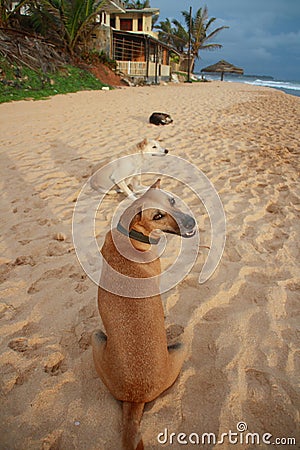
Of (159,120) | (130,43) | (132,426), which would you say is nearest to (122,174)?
(132,426)

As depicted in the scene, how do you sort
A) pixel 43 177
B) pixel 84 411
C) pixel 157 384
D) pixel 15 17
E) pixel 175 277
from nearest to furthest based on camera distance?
pixel 157 384
pixel 84 411
pixel 175 277
pixel 43 177
pixel 15 17

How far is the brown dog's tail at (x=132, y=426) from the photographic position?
1.49 meters

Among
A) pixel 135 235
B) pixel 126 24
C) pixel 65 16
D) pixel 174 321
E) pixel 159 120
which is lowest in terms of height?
pixel 174 321

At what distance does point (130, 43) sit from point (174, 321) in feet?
107

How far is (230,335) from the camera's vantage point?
230 centimetres

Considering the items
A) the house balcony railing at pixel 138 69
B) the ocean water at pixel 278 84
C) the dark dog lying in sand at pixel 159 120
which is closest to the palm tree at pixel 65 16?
the house balcony railing at pixel 138 69

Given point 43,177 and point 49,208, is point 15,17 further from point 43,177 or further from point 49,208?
point 49,208

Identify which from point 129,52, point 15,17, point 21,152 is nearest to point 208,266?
point 21,152

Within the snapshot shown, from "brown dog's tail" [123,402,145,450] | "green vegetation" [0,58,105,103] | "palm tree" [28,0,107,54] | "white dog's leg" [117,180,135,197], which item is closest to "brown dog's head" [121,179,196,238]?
"brown dog's tail" [123,402,145,450]

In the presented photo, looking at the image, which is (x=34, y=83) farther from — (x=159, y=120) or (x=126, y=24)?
(x=126, y=24)

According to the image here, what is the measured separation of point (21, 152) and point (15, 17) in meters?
17.0

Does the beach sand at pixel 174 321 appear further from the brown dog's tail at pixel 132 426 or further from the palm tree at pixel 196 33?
the palm tree at pixel 196 33

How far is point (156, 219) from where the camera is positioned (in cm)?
176

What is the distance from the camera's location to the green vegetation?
42.0 feet
